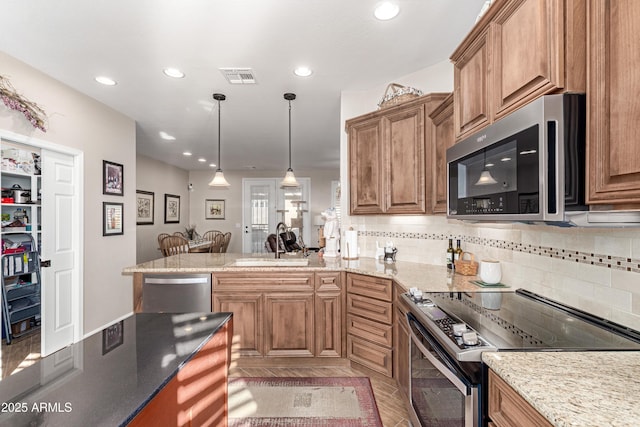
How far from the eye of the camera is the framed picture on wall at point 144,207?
6.31 m

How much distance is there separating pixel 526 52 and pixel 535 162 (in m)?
0.46

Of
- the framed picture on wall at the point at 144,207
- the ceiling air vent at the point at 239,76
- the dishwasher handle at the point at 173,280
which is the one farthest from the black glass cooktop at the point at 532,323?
the framed picture on wall at the point at 144,207

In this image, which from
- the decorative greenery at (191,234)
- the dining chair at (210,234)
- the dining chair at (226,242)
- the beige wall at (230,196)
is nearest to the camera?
the dining chair at (226,242)

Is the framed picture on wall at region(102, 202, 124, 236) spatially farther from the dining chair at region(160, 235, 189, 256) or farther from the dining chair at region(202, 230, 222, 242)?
the dining chair at region(202, 230, 222, 242)

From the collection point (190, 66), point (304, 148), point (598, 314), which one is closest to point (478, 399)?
point (598, 314)

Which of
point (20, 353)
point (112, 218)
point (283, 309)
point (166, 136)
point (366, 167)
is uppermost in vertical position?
point (166, 136)

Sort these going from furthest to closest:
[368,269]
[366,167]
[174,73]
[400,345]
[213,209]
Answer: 1. [213,209]
2. [366,167]
3. [174,73]
4. [368,269]
5. [400,345]

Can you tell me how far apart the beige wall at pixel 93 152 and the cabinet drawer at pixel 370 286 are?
9.48 feet

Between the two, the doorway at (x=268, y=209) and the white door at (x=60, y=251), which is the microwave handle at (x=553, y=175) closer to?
the white door at (x=60, y=251)

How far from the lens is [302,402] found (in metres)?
2.22

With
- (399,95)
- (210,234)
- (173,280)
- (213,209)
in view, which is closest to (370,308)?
(173,280)

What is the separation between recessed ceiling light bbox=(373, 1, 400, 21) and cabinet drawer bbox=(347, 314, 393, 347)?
2156 mm

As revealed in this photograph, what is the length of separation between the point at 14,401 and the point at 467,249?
8.67 feet

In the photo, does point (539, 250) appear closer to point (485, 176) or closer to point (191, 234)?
point (485, 176)
